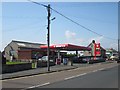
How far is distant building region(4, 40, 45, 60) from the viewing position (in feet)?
255

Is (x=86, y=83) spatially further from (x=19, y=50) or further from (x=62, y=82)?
(x=19, y=50)

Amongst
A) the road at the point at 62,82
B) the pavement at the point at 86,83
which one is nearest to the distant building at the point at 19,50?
the road at the point at 62,82

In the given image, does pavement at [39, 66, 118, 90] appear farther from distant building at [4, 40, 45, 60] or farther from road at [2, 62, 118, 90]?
distant building at [4, 40, 45, 60]

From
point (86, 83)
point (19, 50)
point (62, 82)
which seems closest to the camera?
point (86, 83)

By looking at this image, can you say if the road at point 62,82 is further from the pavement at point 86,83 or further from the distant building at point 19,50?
the distant building at point 19,50

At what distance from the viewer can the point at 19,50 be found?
85125 millimetres

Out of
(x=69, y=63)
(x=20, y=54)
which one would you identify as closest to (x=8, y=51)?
(x=20, y=54)

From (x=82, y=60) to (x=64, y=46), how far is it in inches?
379

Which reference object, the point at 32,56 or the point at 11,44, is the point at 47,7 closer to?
the point at 32,56

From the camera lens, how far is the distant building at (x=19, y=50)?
7786 cm

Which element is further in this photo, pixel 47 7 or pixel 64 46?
pixel 64 46

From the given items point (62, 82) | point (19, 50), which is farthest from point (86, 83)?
point (19, 50)

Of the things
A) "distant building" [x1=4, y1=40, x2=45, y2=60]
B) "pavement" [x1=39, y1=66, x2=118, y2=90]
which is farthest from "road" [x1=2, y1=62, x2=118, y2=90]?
"distant building" [x1=4, y1=40, x2=45, y2=60]

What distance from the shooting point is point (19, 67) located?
1358 inches
